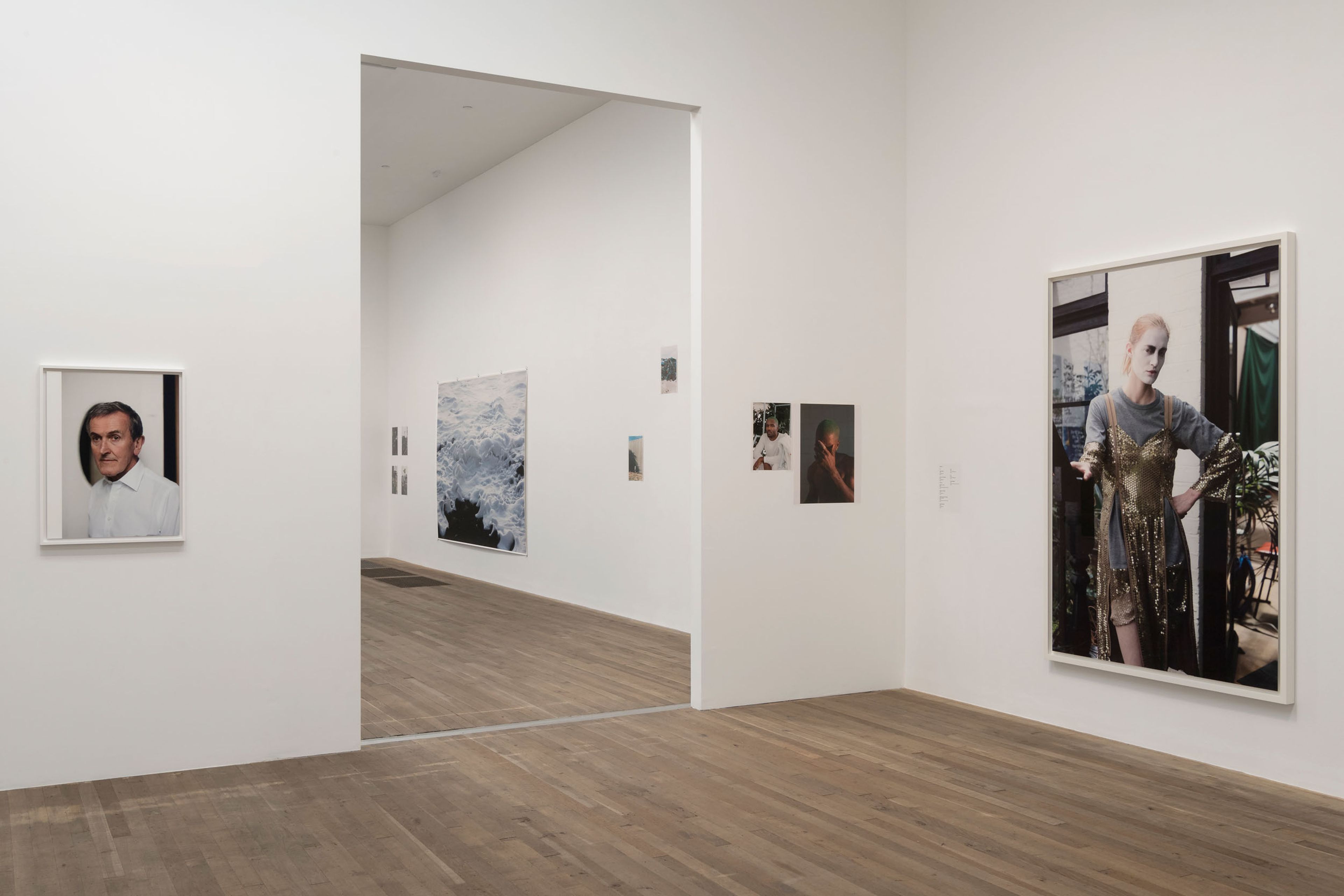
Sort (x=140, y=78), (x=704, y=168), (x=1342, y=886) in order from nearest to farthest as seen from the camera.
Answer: (x=1342, y=886), (x=140, y=78), (x=704, y=168)

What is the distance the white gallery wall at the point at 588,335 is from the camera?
33.6 ft

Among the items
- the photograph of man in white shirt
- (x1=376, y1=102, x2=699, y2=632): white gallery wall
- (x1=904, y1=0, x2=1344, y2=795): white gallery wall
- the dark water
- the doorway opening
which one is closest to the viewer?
(x1=904, y1=0, x2=1344, y2=795): white gallery wall

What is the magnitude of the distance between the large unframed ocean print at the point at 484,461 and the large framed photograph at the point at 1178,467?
297 inches

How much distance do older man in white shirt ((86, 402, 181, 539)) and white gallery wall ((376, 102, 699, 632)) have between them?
451 centimetres

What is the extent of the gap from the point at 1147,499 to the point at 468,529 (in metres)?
9.79

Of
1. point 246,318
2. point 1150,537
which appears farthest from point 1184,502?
point 246,318

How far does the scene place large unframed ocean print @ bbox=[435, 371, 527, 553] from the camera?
1295 cm

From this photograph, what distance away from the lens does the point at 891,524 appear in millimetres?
7602

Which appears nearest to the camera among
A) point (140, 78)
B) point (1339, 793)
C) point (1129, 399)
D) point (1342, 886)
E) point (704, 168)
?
point (1342, 886)

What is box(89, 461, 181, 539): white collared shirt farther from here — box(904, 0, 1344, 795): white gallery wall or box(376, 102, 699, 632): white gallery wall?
box(904, 0, 1344, 795): white gallery wall

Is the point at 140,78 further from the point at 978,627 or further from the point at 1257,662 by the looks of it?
the point at 1257,662

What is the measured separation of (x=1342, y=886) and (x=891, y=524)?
3794 millimetres

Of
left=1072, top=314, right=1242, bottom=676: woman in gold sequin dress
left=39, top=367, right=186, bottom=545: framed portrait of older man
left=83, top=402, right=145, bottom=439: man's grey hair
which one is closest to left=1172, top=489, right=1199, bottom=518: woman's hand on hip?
left=1072, top=314, right=1242, bottom=676: woman in gold sequin dress

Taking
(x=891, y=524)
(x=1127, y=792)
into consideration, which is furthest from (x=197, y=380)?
(x=1127, y=792)
